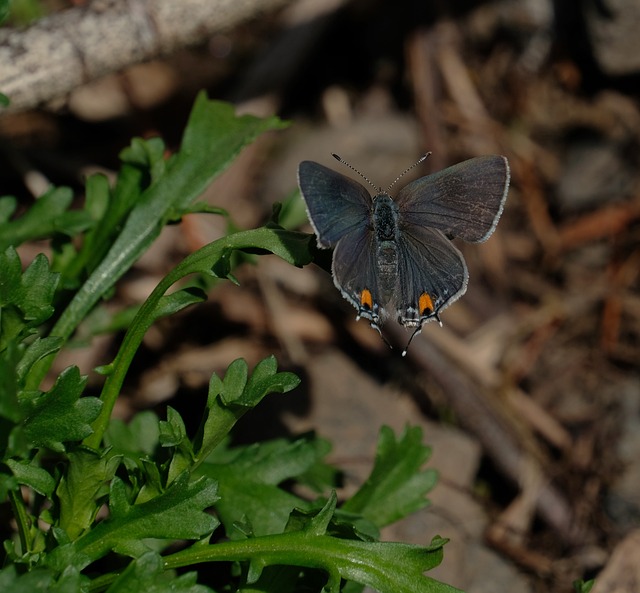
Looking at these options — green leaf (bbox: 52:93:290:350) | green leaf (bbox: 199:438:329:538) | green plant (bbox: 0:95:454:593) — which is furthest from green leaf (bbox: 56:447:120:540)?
green leaf (bbox: 52:93:290:350)

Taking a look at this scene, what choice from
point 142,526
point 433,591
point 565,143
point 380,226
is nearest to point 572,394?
point 565,143

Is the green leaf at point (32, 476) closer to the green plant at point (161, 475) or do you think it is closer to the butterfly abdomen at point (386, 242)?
the green plant at point (161, 475)

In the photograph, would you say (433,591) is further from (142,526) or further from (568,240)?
(568,240)

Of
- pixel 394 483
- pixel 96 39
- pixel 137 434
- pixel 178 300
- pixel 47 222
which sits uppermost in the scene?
pixel 96 39

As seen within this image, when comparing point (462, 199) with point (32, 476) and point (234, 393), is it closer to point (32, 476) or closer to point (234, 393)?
point (234, 393)

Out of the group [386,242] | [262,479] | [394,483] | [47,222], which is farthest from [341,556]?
[47,222]
